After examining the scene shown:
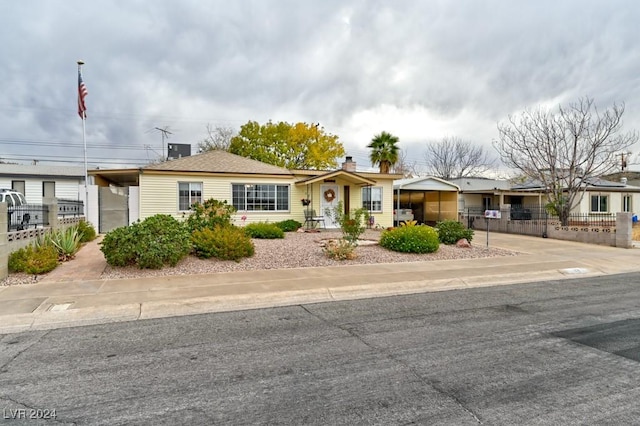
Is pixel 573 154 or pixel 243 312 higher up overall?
pixel 573 154

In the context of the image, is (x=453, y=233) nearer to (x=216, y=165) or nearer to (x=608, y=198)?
(x=216, y=165)

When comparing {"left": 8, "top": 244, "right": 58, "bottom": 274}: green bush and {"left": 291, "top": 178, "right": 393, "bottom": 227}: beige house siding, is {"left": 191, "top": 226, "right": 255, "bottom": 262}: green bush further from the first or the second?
{"left": 291, "top": 178, "right": 393, "bottom": 227}: beige house siding

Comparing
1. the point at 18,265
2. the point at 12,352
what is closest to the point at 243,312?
the point at 12,352

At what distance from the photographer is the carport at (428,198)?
2319 centimetres

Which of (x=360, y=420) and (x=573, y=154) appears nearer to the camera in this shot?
(x=360, y=420)

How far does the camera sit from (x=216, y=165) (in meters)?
18.5

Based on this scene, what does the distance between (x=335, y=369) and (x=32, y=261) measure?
8.09m

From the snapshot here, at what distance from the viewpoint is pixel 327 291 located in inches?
298

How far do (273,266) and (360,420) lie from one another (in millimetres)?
7144

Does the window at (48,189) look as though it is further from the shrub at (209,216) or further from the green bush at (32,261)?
the green bush at (32,261)

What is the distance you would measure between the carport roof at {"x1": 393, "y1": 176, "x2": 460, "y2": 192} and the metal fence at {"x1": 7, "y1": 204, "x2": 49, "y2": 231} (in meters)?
17.4

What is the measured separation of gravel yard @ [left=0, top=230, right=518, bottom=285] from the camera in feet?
29.0

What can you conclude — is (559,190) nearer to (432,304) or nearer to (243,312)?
(432,304)

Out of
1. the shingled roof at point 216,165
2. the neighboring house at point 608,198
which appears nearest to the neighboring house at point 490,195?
the neighboring house at point 608,198
